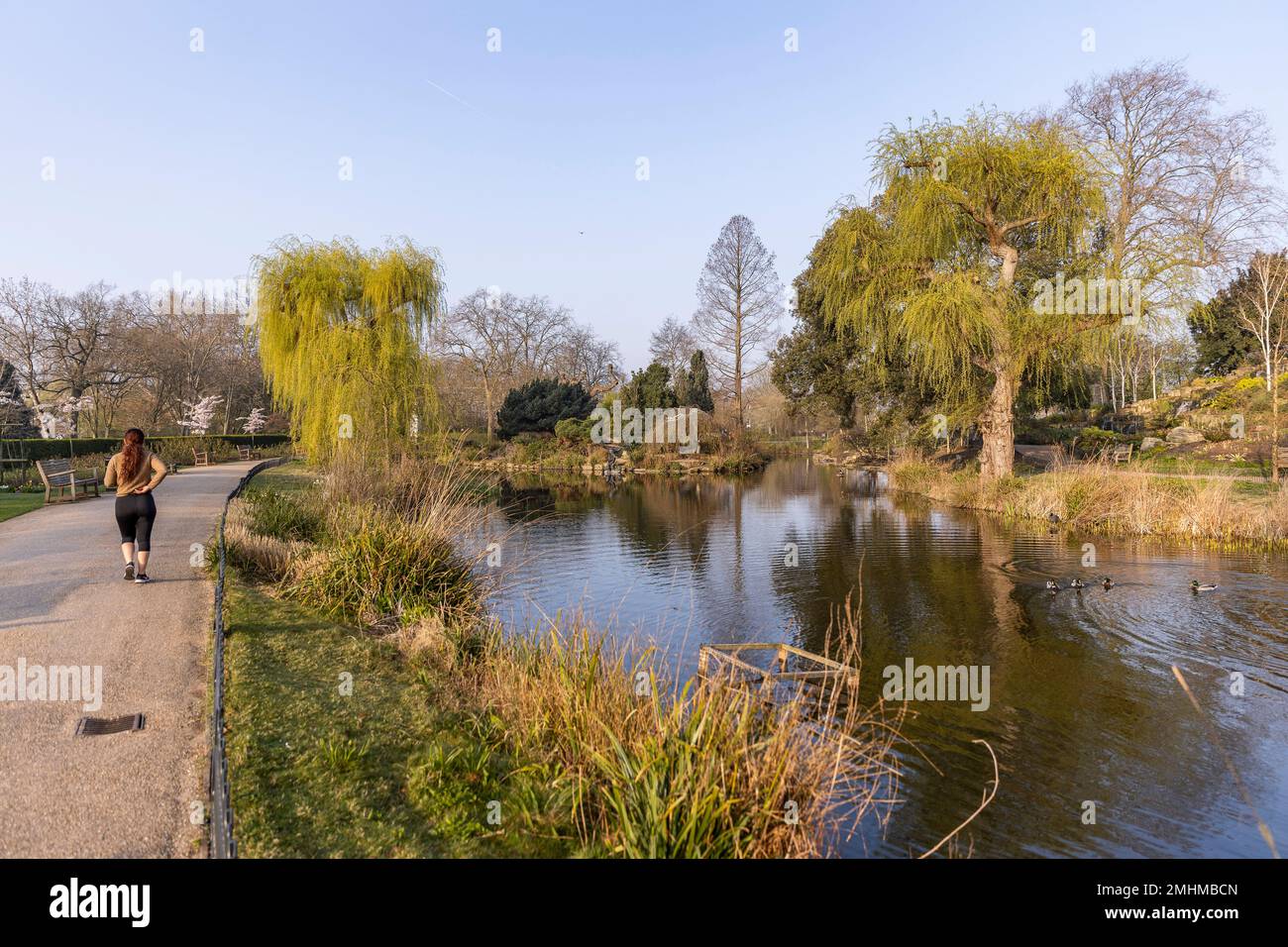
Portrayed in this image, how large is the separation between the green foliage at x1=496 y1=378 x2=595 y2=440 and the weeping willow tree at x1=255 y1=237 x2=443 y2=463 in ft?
82.8

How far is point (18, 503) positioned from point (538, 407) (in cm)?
3148

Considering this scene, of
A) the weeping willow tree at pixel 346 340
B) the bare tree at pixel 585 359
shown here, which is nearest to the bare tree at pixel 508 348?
the bare tree at pixel 585 359

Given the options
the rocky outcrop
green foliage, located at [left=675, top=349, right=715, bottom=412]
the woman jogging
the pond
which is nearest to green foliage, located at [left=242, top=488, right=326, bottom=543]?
the woman jogging

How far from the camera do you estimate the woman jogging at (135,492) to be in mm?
8859

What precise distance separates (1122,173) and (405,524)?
31.8 m

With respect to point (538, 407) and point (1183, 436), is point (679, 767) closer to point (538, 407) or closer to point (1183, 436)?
point (1183, 436)

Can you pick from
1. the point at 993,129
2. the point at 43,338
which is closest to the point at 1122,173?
the point at 993,129

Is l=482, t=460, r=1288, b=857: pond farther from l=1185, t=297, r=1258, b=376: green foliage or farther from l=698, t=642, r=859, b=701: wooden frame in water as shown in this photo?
l=1185, t=297, r=1258, b=376: green foliage

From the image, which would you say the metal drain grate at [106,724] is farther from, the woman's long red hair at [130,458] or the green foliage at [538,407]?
the green foliage at [538,407]

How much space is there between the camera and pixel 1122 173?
29516mm

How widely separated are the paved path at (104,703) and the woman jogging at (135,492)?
0.38 meters

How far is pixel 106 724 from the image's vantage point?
5.32m

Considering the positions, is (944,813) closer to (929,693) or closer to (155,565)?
(929,693)

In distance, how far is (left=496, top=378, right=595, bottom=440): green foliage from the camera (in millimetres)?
46812
